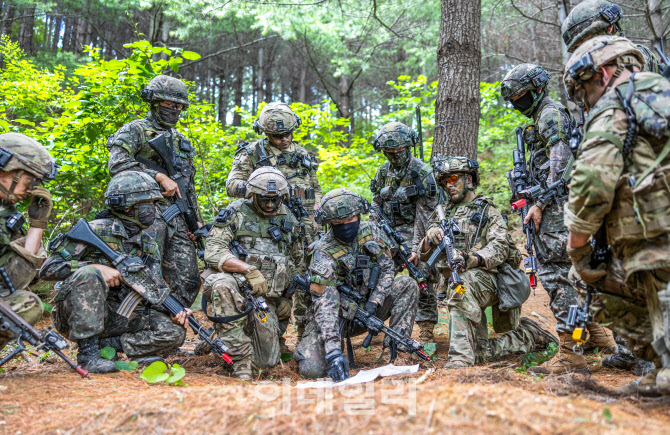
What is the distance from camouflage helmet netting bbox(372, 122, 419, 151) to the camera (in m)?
6.12

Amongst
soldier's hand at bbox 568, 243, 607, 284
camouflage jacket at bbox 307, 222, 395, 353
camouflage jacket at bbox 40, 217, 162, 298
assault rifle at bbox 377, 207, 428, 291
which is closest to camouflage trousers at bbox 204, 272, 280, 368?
camouflage jacket at bbox 307, 222, 395, 353

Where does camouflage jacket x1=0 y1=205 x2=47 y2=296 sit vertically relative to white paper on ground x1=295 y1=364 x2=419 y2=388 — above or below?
above

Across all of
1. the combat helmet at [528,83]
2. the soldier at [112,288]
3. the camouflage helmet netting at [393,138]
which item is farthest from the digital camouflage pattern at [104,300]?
the combat helmet at [528,83]

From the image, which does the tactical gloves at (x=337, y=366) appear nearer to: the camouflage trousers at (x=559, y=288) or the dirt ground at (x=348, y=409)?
the dirt ground at (x=348, y=409)

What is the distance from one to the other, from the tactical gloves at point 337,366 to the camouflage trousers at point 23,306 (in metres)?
2.58

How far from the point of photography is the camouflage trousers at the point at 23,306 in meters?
3.92

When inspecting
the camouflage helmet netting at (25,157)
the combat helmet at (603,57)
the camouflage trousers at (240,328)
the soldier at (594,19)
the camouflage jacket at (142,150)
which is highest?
the soldier at (594,19)

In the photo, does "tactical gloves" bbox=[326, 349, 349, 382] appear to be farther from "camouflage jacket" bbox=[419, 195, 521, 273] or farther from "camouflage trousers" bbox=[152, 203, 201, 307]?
"camouflage trousers" bbox=[152, 203, 201, 307]

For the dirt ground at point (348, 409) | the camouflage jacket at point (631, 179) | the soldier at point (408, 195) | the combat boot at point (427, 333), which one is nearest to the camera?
the dirt ground at point (348, 409)

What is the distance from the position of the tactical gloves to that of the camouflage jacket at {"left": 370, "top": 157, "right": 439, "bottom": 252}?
2.10 m

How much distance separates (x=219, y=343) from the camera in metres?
4.68

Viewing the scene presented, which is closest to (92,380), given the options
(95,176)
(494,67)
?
(95,176)

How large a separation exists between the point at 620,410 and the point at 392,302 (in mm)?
2757

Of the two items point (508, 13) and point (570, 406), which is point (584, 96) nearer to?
point (570, 406)
